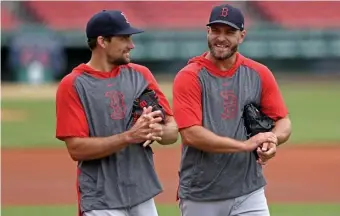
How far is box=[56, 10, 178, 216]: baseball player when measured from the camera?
5.51 m

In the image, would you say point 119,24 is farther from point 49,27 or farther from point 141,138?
point 49,27

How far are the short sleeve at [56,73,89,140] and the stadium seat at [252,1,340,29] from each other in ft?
106

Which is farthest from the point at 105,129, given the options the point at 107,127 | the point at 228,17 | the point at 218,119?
the point at 228,17

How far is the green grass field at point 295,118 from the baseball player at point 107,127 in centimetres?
1216

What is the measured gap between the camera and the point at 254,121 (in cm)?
580

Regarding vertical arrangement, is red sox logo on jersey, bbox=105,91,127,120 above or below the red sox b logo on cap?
below

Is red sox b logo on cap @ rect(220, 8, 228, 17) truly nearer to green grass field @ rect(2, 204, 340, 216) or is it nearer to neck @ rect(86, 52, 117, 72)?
neck @ rect(86, 52, 117, 72)

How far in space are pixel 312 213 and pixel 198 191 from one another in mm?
4557

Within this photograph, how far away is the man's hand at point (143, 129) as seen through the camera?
210 inches

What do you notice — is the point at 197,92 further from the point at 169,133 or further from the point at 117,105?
the point at 117,105

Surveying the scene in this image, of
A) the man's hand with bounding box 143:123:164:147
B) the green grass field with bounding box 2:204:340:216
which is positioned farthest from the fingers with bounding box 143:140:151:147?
the green grass field with bounding box 2:204:340:216

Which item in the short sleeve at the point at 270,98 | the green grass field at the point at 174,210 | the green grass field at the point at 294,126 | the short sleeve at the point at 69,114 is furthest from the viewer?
the green grass field at the point at 294,126

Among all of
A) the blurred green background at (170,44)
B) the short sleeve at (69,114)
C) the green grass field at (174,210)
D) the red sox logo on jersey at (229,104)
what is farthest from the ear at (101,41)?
the blurred green background at (170,44)

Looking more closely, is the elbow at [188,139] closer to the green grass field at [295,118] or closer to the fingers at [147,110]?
the fingers at [147,110]
